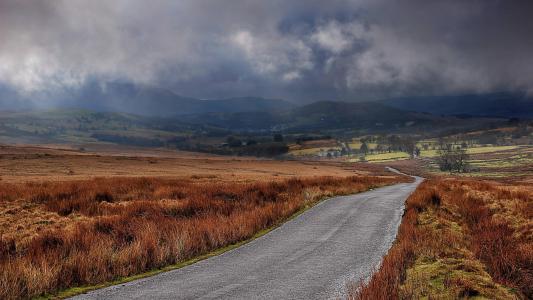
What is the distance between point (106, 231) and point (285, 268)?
A: 27.1 ft

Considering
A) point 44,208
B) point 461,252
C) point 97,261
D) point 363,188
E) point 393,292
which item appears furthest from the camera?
point 363,188

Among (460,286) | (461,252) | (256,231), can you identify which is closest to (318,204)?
(256,231)

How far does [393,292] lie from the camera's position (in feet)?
27.1

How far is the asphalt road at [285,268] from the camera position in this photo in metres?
9.55

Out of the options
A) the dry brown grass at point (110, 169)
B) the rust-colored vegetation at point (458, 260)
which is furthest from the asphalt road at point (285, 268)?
the dry brown grass at point (110, 169)

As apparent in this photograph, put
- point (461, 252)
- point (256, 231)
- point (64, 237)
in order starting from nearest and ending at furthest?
point (461, 252), point (64, 237), point (256, 231)

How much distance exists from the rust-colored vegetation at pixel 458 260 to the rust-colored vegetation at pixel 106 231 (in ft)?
19.8

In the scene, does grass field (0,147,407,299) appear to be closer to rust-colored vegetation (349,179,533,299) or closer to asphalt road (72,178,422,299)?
asphalt road (72,178,422,299)

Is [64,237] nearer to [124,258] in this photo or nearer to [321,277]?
[124,258]

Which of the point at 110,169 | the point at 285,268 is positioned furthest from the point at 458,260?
the point at 110,169

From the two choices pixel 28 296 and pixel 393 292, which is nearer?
pixel 393 292

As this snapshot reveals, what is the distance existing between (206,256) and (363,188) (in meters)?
30.4

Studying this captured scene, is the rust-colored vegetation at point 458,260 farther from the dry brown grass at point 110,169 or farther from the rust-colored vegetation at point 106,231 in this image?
the dry brown grass at point 110,169

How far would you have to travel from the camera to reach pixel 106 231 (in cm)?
1617
